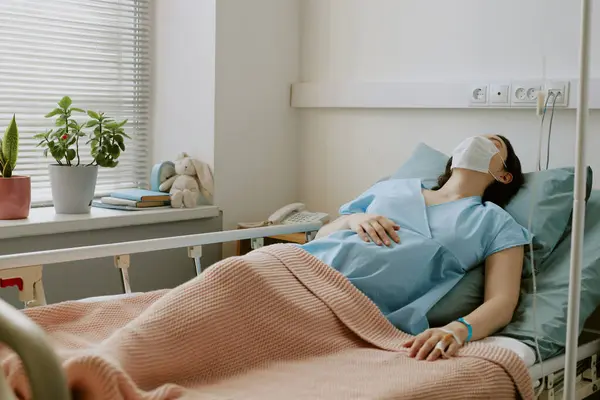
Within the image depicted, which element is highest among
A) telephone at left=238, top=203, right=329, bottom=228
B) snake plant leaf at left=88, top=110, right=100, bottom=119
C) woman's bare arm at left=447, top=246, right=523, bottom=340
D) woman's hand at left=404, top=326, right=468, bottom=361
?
snake plant leaf at left=88, top=110, right=100, bottom=119

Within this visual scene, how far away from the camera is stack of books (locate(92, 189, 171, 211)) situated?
303 cm

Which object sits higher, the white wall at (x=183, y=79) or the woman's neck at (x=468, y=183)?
the white wall at (x=183, y=79)

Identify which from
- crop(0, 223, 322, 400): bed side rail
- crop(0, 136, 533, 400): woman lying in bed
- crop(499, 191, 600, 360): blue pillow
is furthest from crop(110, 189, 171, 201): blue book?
crop(499, 191, 600, 360): blue pillow

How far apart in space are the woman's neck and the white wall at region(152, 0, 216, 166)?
1.15 m

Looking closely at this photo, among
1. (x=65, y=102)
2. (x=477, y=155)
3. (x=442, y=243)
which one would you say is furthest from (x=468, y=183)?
(x=65, y=102)

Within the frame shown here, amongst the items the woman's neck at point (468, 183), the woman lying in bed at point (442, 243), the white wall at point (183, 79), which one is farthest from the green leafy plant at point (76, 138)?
the woman's neck at point (468, 183)

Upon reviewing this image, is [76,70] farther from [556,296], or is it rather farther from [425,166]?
[556,296]

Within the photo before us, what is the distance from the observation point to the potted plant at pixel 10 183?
2.67m

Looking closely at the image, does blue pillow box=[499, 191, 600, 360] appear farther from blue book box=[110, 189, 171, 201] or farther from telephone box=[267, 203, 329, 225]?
blue book box=[110, 189, 171, 201]

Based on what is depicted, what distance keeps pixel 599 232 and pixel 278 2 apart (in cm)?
172

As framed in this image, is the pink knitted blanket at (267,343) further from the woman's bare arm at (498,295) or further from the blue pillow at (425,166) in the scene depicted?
the blue pillow at (425,166)

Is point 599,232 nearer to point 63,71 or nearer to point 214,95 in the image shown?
point 214,95

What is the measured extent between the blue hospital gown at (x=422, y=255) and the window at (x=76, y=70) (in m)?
1.32

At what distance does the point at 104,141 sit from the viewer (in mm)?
2920
